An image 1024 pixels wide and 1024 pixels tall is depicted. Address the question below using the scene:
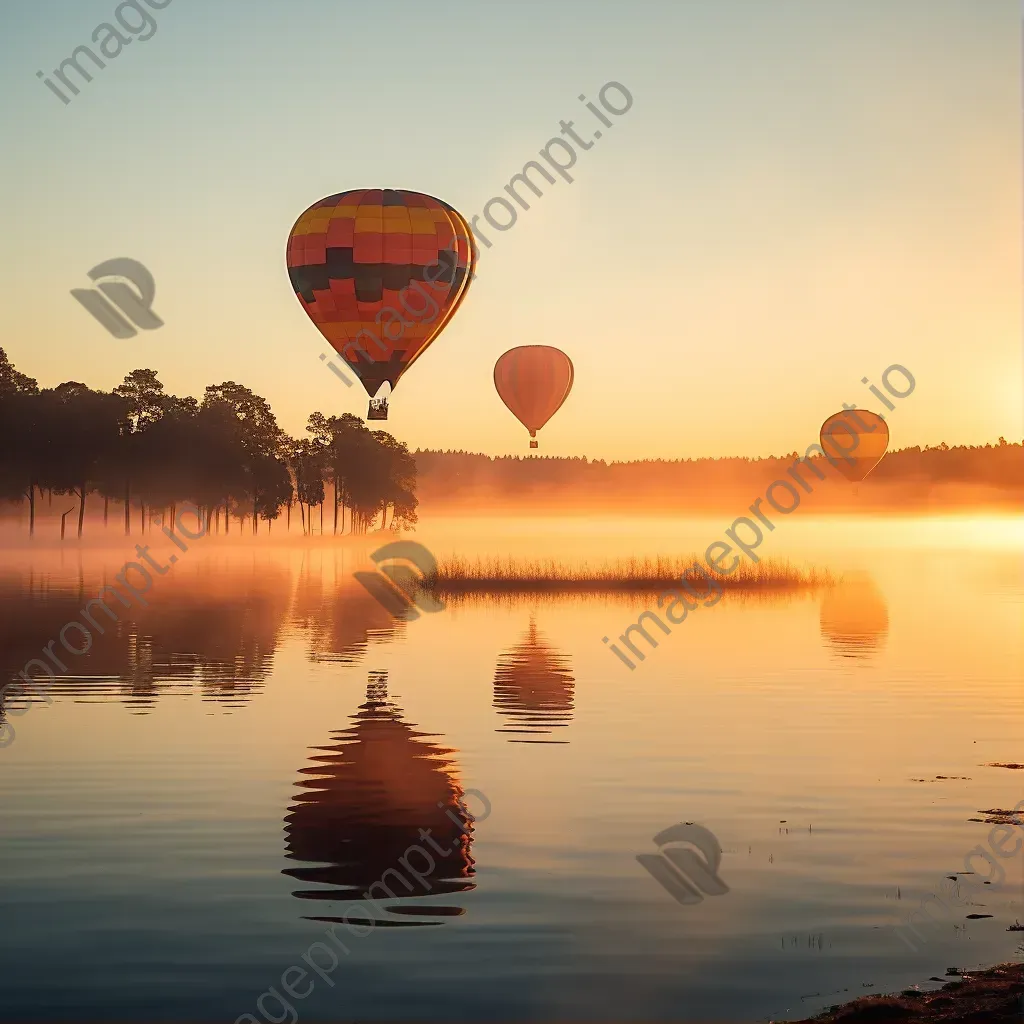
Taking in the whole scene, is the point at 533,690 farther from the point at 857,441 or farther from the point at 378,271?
the point at 857,441

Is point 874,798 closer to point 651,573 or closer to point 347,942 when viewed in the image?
point 347,942

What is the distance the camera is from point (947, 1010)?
12.4m

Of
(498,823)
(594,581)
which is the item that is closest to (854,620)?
(594,581)

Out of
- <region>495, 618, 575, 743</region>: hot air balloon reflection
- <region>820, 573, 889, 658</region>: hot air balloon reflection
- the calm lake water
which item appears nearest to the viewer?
the calm lake water

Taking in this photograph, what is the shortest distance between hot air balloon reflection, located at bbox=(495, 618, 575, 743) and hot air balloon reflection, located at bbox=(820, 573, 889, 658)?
9.13 meters

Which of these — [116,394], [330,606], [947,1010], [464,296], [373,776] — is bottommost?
[947,1010]

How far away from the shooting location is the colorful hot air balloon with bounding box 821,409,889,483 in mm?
140125

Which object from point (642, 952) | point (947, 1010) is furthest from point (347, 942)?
point (947, 1010)

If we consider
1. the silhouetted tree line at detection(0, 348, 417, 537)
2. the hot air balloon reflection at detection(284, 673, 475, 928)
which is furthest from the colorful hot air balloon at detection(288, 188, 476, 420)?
the silhouetted tree line at detection(0, 348, 417, 537)

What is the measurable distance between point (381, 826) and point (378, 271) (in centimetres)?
4281

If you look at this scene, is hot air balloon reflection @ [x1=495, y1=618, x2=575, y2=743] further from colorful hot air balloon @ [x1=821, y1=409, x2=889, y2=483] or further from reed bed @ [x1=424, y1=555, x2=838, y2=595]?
colorful hot air balloon @ [x1=821, y1=409, x2=889, y2=483]

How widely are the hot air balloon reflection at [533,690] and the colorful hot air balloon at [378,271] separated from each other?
1953cm

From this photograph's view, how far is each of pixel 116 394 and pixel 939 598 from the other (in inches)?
3571

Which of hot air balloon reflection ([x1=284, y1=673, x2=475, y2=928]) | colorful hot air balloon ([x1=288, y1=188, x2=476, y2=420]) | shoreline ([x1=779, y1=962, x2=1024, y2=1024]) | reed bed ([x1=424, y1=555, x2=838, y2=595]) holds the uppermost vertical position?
colorful hot air balloon ([x1=288, y1=188, x2=476, y2=420])
